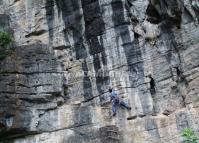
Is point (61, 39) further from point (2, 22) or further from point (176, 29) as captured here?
point (176, 29)

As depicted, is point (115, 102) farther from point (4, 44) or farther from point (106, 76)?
point (4, 44)

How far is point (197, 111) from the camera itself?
16031 millimetres

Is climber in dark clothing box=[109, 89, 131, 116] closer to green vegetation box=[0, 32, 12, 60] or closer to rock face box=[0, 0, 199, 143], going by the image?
rock face box=[0, 0, 199, 143]

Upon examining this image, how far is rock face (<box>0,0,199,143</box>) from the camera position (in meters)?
16.7

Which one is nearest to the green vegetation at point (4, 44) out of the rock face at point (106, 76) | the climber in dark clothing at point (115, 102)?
the rock face at point (106, 76)

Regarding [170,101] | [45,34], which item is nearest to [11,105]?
[45,34]

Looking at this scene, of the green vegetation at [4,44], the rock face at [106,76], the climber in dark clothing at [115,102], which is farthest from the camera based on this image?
the green vegetation at [4,44]

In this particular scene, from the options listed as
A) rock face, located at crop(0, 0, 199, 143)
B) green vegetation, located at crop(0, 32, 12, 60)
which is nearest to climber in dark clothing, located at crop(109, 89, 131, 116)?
rock face, located at crop(0, 0, 199, 143)

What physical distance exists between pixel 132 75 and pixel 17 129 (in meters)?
4.94

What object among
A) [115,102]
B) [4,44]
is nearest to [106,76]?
[115,102]

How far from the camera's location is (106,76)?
18109 millimetres

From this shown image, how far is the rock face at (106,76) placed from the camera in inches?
659

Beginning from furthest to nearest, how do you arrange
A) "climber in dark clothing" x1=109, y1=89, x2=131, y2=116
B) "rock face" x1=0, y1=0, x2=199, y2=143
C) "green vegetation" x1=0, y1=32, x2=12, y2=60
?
"green vegetation" x1=0, y1=32, x2=12, y2=60 → "climber in dark clothing" x1=109, y1=89, x2=131, y2=116 → "rock face" x1=0, y1=0, x2=199, y2=143

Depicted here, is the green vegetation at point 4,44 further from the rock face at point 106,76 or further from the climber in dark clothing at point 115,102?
the climber in dark clothing at point 115,102
